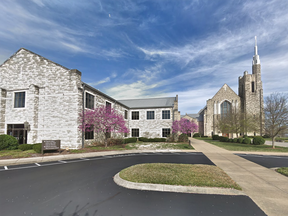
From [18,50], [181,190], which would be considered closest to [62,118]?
[18,50]

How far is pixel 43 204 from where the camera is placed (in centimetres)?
468

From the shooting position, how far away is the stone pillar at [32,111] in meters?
17.3

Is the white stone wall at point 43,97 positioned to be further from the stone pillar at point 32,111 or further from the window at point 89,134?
the window at point 89,134

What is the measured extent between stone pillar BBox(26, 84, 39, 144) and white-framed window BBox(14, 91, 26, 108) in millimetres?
1065

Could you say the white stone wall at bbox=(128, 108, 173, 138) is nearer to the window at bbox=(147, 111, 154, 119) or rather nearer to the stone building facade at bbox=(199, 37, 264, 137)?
the window at bbox=(147, 111, 154, 119)

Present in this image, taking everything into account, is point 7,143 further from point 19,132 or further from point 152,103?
point 152,103

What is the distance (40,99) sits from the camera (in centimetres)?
1820

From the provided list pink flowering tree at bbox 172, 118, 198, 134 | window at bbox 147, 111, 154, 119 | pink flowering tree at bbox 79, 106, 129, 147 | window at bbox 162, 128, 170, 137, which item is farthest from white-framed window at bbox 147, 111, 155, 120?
pink flowering tree at bbox 79, 106, 129, 147

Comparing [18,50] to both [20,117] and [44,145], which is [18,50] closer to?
[20,117]

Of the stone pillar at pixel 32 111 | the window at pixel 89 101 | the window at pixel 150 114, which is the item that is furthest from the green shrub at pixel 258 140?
the stone pillar at pixel 32 111

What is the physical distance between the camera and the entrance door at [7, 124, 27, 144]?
59.1 feet

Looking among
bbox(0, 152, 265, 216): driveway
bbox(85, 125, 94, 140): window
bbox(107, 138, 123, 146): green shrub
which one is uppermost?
bbox(85, 125, 94, 140): window

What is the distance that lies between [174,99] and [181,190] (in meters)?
28.8

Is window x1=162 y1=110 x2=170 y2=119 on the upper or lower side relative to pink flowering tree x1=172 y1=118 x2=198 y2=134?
upper
